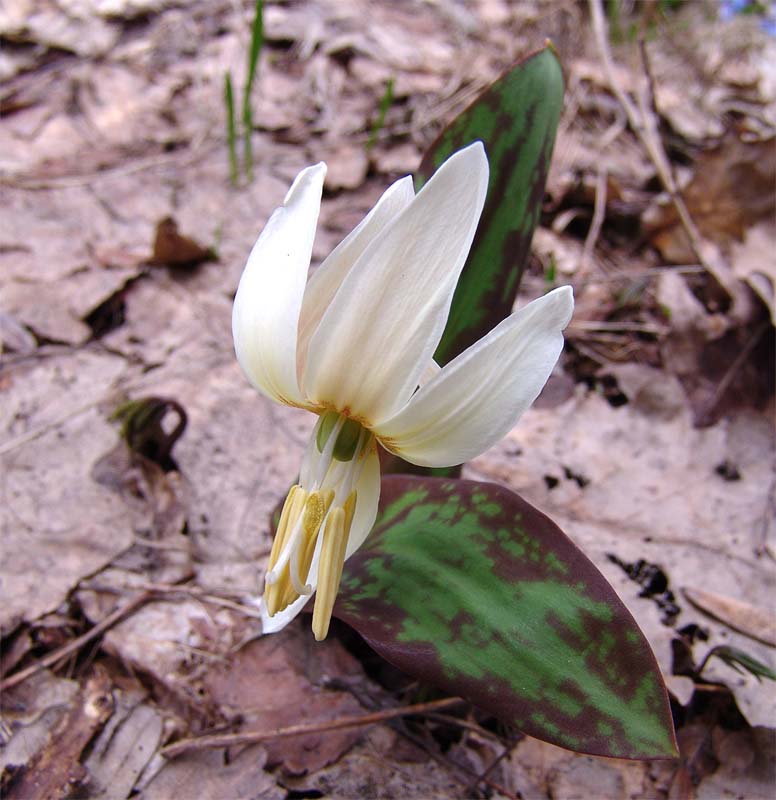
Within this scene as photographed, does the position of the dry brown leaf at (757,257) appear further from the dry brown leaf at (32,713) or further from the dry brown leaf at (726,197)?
the dry brown leaf at (32,713)

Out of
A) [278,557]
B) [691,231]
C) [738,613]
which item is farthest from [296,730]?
[691,231]

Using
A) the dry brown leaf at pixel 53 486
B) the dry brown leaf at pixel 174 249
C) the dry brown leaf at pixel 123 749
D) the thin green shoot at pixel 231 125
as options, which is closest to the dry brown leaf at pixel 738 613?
the dry brown leaf at pixel 123 749

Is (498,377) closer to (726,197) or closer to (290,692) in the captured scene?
(290,692)

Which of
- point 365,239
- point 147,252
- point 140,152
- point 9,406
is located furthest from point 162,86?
point 365,239

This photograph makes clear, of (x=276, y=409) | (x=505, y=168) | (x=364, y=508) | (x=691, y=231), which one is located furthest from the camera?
(x=691, y=231)

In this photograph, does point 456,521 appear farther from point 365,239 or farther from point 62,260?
point 62,260

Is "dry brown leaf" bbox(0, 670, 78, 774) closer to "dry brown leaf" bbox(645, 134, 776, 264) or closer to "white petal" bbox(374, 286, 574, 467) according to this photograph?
"white petal" bbox(374, 286, 574, 467)

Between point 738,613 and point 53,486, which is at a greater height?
Result: point 53,486
